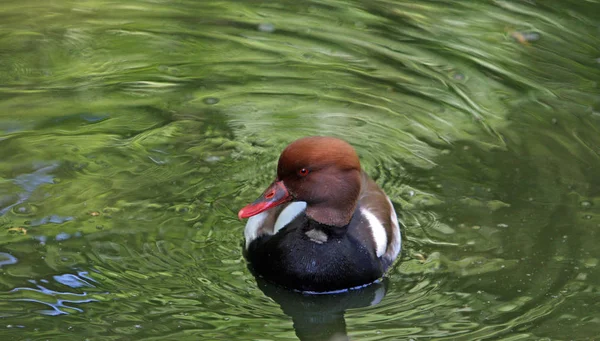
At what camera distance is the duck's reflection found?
17.2 feet

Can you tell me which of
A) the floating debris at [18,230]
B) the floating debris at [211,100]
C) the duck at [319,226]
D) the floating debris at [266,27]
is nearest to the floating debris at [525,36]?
the floating debris at [266,27]

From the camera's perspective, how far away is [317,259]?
5.49 metres

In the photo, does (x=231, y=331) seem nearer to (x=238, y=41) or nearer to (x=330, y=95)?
(x=330, y=95)

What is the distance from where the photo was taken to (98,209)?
602cm

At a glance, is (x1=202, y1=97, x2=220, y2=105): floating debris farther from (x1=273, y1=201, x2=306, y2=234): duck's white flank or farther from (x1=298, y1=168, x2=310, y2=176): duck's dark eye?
(x1=298, y1=168, x2=310, y2=176): duck's dark eye

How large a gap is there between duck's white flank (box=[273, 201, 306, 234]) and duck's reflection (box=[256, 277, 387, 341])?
0.36 m

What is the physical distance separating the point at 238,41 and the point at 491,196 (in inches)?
117

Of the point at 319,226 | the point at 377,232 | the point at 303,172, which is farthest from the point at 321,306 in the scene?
the point at 303,172

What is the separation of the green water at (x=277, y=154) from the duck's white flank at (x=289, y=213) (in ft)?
1.08

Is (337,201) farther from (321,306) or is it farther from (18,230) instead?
(18,230)

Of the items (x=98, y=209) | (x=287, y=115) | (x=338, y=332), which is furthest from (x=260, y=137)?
(x=338, y=332)

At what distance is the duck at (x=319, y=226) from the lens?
5305 mm

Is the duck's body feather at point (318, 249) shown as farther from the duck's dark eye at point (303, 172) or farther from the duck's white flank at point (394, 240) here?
the duck's dark eye at point (303, 172)

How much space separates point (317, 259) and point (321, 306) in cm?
27
